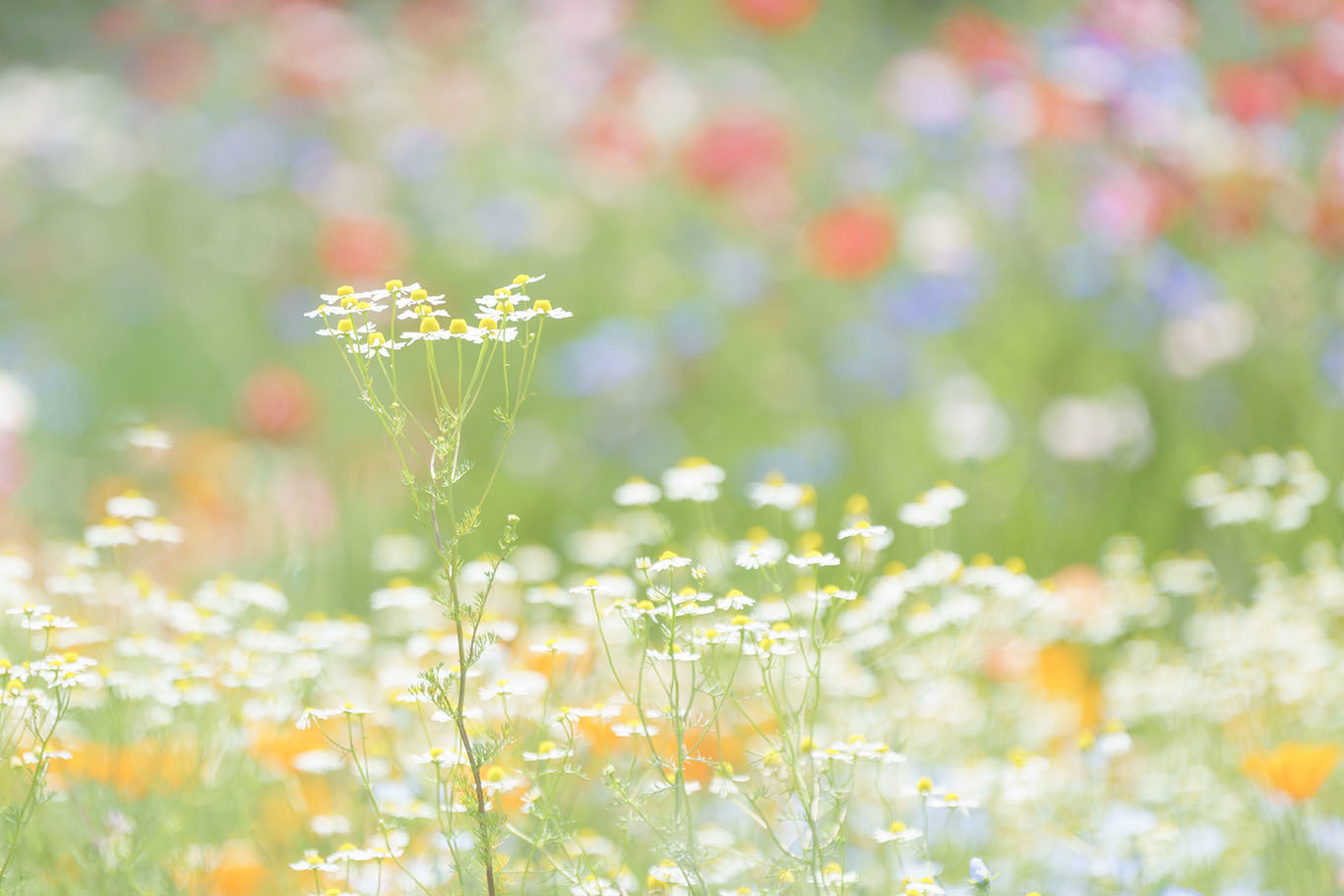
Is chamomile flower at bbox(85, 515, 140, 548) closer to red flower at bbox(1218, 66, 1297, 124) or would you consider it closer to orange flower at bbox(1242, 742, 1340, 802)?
orange flower at bbox(1242, 742, 1340, 802)

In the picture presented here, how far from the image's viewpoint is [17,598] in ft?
5.55

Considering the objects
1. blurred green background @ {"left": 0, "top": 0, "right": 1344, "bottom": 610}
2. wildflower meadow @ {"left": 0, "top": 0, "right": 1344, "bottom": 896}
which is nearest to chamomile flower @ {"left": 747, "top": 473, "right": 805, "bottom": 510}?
wildflower meadow @ {"left": 0, "top": 0, "right": 1344, "bottom": 896}

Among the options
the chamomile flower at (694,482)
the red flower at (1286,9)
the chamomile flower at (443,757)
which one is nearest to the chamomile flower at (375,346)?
the chamomile flower at (443,757)

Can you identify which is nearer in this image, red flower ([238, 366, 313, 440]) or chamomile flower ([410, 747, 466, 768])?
chamomile flower ([410, 747, 466, 768])

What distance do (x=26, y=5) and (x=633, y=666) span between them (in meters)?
9.03

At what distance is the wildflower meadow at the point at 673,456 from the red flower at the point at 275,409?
1cm

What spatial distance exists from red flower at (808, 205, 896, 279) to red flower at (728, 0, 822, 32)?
1192 mm

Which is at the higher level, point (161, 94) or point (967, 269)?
point (161, 94)

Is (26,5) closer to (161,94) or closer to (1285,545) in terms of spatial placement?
(161,94)

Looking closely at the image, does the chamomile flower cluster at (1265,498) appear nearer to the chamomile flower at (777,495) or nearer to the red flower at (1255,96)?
the chamomile flower at (777,495)

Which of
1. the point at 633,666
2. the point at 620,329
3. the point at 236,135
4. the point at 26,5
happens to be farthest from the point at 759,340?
the point at 26,5

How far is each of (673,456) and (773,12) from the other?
1.94 m

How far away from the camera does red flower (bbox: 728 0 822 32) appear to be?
480 cm

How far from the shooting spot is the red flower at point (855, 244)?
149 inches
